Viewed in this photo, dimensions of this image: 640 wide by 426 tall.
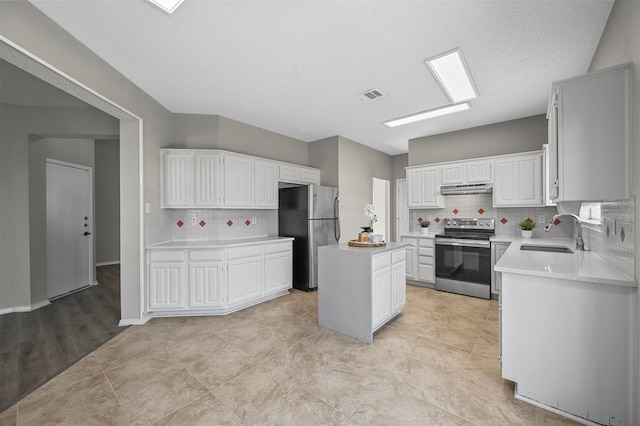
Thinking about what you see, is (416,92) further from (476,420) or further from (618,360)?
(476,420)

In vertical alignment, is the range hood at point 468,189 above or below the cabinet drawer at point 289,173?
below

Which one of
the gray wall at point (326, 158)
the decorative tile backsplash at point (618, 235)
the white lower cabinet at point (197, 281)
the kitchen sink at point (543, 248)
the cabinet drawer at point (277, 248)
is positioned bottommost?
→ the white lower cabinet at point (197, 281)

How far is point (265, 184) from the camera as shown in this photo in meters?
4.29

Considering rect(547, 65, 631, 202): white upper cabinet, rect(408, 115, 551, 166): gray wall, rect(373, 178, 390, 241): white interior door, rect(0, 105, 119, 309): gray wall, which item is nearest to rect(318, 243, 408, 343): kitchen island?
rect(547, 65, 631, 202): white upper cabinet

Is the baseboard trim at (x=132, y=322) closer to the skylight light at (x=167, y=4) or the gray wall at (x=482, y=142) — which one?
the skylight light at (x=167, y=4)

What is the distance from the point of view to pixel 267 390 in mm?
1901

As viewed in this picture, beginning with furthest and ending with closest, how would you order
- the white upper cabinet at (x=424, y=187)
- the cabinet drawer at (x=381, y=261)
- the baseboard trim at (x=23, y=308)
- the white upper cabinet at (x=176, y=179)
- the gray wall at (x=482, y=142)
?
the white upper cabinet at (x=424, y=187) → the gray wall at (x=482, y=142) → the white upper cabinet at (x=176, y=179) → the baseboard trim at (x=23, y=308) → the cabinet drawer at (x=381, y=261)

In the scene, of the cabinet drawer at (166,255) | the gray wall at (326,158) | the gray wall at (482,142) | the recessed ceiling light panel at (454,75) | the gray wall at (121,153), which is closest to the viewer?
the gray wall at (121,153)

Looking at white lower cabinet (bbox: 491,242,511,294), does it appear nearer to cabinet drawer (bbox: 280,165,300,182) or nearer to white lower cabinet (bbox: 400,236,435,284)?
white lower cabinet (bbox: 400,236,435,284)

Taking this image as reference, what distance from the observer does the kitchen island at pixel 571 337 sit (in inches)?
58.8

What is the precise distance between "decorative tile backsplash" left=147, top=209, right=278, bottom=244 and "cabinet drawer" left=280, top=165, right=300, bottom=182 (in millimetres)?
748

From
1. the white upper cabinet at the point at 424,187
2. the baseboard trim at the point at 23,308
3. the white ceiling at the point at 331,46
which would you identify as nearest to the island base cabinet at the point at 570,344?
the white ceiling at the point at 331,46

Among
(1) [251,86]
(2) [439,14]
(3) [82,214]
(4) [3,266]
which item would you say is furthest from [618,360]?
(3) [82,214]

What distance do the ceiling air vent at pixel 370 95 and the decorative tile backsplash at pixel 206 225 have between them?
241 centimetres
